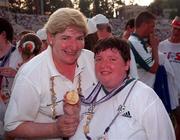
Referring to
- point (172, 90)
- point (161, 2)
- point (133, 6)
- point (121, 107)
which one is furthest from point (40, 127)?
point (133, 6)

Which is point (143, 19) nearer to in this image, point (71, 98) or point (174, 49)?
point (174, 49)

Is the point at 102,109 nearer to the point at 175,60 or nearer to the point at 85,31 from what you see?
the point at 85,31

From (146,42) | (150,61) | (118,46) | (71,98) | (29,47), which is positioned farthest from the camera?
(146,42)

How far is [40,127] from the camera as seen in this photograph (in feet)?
11.4

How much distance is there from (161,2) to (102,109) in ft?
257

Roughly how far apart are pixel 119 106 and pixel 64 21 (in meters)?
0.84

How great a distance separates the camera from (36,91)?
354 cm

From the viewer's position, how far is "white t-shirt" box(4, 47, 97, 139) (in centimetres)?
352

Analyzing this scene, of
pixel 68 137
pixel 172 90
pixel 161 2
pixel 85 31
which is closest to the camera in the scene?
pixel 68 137

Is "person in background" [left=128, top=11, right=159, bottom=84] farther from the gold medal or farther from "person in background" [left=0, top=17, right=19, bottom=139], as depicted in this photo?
the gold medal

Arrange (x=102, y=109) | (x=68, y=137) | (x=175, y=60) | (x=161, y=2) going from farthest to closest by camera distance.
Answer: (x=161, y=2)
(x=175, y=60)
(x=68, y=137)
(x=102, y=109)

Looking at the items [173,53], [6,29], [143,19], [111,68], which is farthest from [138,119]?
[173,53]

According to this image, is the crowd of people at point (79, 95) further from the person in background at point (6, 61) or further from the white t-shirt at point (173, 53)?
the white t-shirt at point (173, 53)

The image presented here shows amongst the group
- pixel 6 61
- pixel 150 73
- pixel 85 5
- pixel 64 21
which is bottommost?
pixel 85 5
